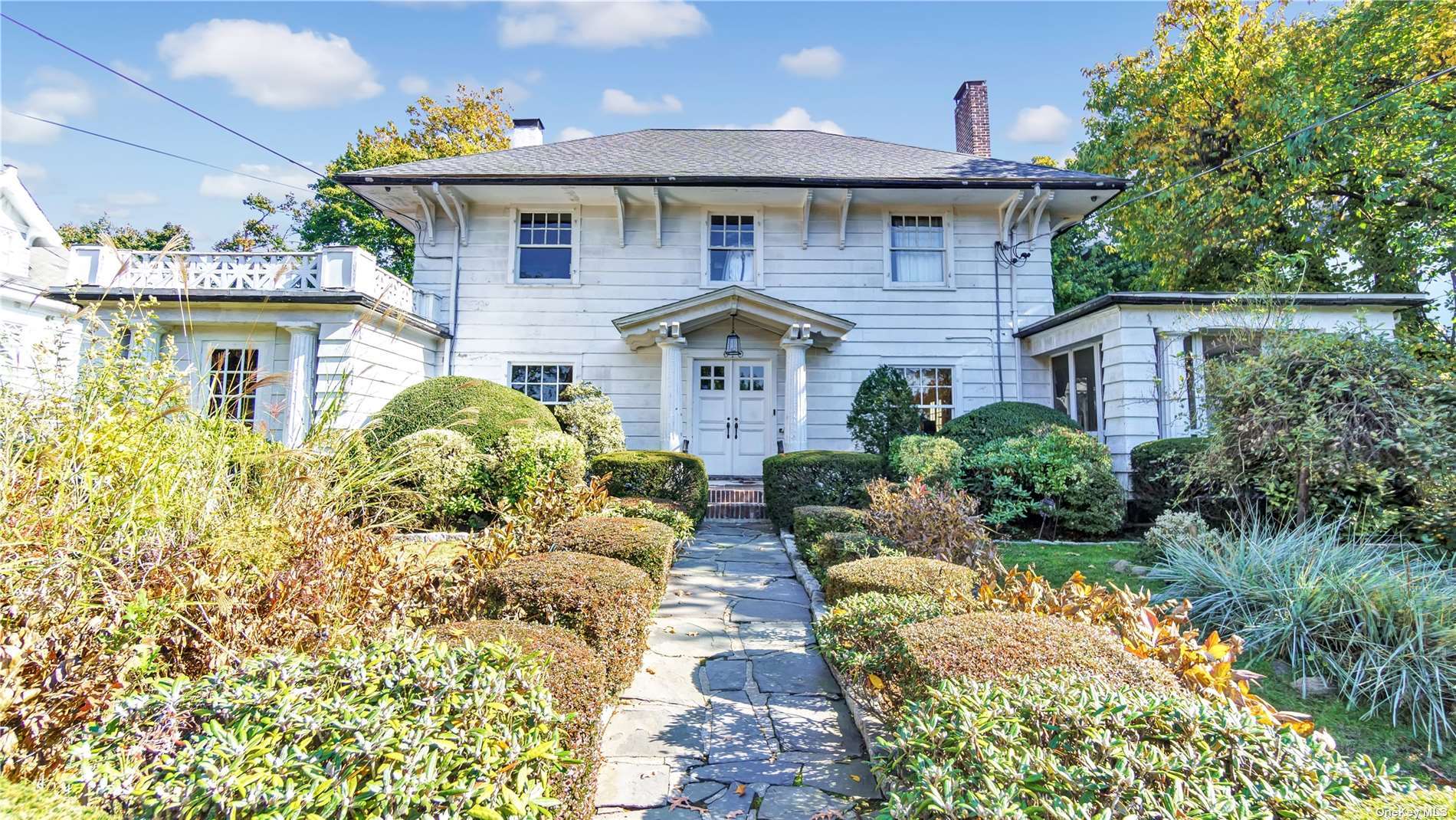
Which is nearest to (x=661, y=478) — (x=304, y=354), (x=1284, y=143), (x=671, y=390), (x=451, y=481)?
(x=671, y=390)

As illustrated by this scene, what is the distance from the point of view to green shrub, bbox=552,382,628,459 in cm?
1010

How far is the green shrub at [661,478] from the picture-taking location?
29.3 ft

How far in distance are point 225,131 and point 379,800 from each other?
14118 mm

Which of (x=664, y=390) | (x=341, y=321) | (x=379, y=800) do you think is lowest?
(x=379, y=800)

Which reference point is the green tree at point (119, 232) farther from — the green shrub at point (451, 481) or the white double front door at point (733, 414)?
the green shrub at point (451, 481)

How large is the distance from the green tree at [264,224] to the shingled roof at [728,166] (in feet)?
77.1

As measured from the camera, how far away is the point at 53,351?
3.21 metres

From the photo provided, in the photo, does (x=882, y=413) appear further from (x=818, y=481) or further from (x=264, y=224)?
(x=264, y=224)

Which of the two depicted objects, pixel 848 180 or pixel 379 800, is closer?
pixel 379 800

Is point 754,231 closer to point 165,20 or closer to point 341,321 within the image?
point 341,321

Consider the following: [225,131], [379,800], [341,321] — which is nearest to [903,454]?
[379,800]

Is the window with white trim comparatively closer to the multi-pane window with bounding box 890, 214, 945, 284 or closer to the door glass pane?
the multi-pane window with bounding box 890, 214, 945, 284

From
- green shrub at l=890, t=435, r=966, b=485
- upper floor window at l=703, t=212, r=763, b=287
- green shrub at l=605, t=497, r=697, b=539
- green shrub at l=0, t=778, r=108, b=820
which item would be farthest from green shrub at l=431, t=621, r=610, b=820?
upper floor window at l=703, t=212, r=763, b=287

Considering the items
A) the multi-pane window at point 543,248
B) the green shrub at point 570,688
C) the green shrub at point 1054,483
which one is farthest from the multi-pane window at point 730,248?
the green shrub at point 570,688
